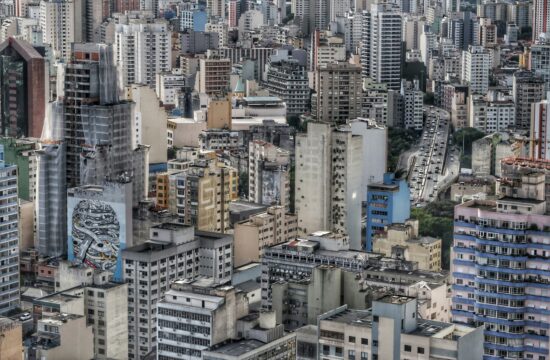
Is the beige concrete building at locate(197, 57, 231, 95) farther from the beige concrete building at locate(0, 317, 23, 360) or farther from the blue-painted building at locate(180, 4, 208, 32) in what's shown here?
the beige concrete building at locate(0, 317, 23, 360)

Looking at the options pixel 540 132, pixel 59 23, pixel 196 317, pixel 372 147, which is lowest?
pixel 196 317

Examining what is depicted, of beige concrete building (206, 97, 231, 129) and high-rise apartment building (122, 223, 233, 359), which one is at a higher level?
beige concrete building (206, 97, 231, 129)

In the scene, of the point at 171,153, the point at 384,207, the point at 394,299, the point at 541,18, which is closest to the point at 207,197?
the point at 384,207

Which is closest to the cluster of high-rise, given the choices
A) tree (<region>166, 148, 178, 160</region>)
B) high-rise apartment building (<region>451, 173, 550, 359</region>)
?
high-rise apartment building (<region>451, 173, 550, 359</region>)

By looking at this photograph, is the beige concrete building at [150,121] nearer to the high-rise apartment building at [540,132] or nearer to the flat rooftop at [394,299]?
the high-rise apartment building at [540,132]

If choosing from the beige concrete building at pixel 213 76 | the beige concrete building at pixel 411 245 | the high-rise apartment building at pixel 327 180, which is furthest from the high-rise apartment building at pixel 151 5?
the beige concrete building at pixel 411 245

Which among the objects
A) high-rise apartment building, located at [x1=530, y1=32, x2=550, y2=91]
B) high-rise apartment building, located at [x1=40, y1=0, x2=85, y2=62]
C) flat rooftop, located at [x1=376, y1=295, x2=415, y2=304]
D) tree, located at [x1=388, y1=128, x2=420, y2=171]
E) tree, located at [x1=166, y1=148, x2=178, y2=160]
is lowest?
tree, located at [x1=388, y1=128, x2=420, y2=171]

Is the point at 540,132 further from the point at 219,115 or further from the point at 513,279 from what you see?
the point at 513,279
